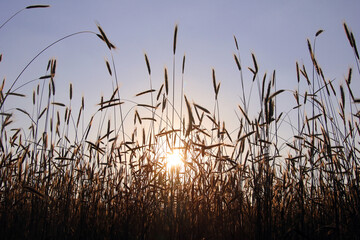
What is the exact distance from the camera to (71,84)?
3506mm

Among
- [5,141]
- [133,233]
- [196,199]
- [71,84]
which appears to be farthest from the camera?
[5,141]

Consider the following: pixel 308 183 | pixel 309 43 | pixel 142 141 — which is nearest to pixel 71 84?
pixel 142 141

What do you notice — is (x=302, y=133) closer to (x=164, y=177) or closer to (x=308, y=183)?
(x=308, y=183)

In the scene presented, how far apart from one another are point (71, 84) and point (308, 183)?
292 cm

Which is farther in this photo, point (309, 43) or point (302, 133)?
point (302, 133)

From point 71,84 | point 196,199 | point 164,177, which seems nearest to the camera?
point 196,199

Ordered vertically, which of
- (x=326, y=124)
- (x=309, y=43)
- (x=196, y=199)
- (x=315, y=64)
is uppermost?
(x=309, y=43)

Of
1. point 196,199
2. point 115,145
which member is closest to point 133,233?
point 196,199

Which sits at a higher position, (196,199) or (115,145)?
(115,145)

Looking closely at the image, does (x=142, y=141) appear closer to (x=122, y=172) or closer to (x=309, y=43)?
(x=122, y=172)

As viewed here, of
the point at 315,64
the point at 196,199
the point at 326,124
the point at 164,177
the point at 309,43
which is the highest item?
the point at 309,43

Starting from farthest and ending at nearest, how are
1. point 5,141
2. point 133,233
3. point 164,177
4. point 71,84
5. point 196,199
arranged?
1. point 5,141
2. point 71,84
3. point 164,177
4. point 196,199
5. point 133,233

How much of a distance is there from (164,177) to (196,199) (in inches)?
16.4

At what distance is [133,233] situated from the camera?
2.70 meters
